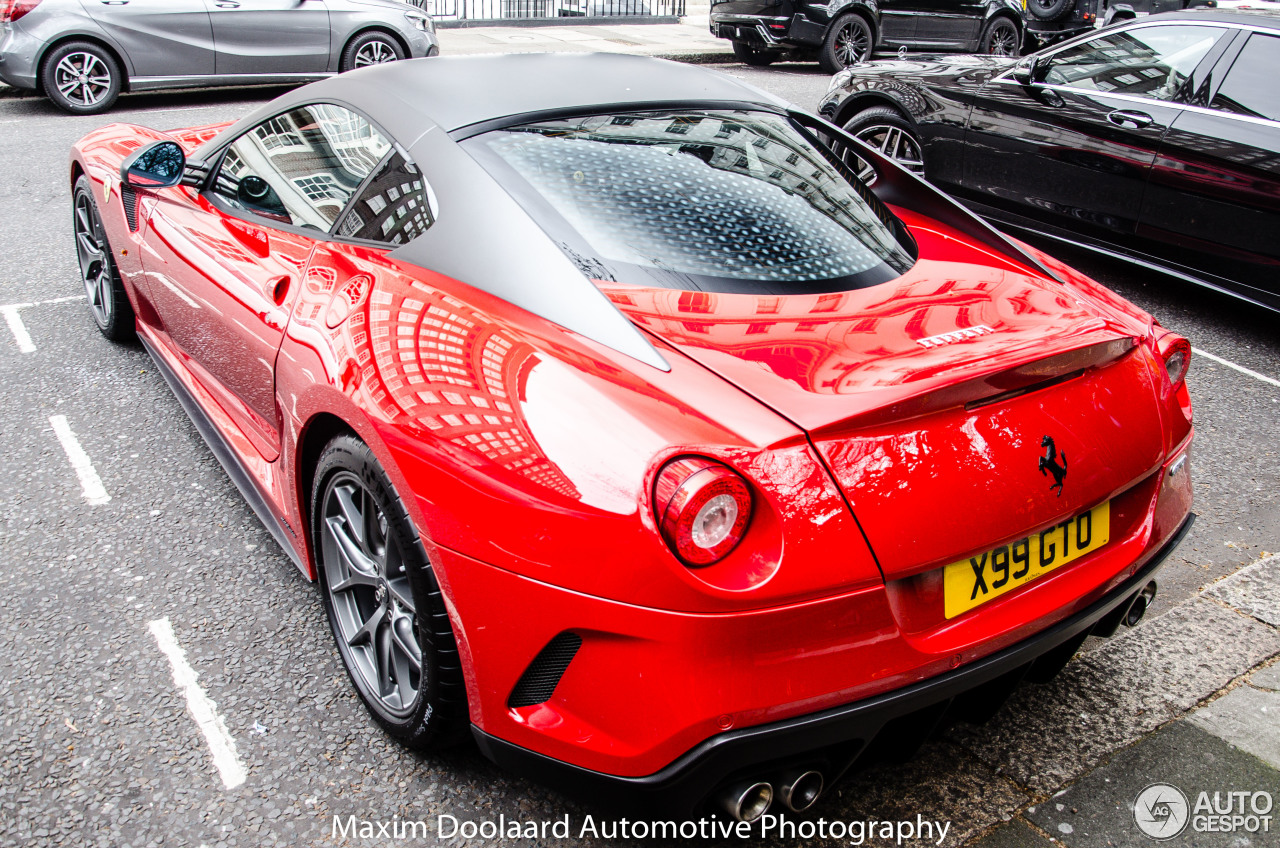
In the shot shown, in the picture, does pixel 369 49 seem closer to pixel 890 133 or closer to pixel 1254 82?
pixel 890 133

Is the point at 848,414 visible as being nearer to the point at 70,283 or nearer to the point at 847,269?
the point at 847,269

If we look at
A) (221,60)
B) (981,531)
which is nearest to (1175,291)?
(981,531)

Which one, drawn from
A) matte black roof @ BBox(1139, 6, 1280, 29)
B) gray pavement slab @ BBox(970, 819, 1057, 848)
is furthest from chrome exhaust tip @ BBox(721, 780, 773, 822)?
matte black roof @ BBox(1139, 6, 1280, 29)

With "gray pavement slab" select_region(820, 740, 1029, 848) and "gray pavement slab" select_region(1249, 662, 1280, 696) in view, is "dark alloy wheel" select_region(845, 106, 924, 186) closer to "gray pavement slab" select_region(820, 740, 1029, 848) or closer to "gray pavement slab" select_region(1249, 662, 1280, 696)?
"gray pavement slab" select_region(1249, 662, 1280, 696)

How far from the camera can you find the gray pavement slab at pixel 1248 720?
7.83 feet

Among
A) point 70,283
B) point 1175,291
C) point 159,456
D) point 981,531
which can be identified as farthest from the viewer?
point 1175,291

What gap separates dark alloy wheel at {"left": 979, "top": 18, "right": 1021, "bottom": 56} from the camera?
44.3ft

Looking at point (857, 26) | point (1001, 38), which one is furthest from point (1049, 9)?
point (857, 26)

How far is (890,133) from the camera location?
654cm

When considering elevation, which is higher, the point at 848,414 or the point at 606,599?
the point at 848,414

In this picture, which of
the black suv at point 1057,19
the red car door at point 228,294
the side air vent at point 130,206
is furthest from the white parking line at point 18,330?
the black suv at point 1057,19

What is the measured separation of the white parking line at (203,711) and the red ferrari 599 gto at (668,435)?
315 mm

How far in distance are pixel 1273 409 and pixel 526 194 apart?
12.1ft

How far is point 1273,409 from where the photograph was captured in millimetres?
4328
